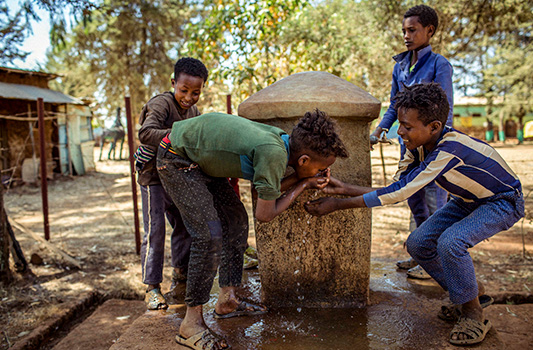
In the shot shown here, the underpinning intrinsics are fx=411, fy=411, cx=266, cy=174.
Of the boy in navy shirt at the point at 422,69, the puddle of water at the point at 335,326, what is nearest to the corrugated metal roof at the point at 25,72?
the puddle of water at the point at 335,326

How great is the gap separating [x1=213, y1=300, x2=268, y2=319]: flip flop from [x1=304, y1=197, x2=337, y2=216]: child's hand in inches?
24.9

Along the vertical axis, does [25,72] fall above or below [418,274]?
above

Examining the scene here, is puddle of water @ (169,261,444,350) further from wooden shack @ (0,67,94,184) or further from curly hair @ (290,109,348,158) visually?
wooden shack @ (0,67,94,184)

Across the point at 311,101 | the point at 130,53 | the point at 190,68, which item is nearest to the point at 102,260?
the point at 190,68

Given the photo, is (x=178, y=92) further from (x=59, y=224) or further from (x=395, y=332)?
(x=59, y=224)

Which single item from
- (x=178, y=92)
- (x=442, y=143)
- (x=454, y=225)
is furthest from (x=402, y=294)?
(x=178, y=92)

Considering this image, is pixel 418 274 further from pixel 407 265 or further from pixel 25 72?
pixel 25 72

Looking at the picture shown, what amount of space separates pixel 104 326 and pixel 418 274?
2.19m

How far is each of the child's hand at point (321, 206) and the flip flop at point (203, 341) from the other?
2.72ft

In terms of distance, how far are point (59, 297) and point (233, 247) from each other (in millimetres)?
1891

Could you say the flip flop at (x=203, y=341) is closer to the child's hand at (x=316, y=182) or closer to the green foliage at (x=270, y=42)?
the child's hand at (x=316, y=182)

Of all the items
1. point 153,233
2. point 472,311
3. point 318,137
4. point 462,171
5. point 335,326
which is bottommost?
point 335,326

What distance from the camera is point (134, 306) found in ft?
10.5

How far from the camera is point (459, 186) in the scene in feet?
6.82
